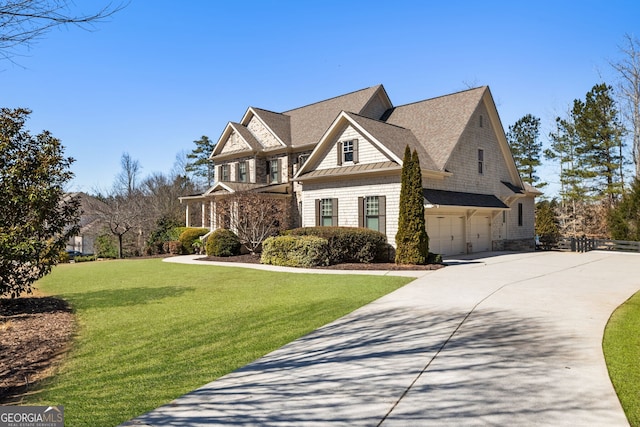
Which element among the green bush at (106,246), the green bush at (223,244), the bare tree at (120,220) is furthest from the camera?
the green bush at (106,246)

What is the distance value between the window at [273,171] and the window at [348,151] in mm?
7373

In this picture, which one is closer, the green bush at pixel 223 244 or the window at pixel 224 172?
the green bush at pixel 223 244

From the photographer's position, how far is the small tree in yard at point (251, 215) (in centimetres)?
2095

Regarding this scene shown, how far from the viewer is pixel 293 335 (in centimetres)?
668

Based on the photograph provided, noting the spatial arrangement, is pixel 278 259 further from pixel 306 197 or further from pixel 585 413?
pixel 585 413

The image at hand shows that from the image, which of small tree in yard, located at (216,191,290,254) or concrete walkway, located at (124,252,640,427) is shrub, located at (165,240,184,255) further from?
concrete walkway, located at (124,252,640,427)

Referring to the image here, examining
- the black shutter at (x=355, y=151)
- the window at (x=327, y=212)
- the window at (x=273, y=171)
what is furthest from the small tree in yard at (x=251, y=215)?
the window at (x=273, y=171)

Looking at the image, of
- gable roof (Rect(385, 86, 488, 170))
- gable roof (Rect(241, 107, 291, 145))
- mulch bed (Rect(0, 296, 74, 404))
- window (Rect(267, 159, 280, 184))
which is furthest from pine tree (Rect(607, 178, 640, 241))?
mulch bed (Rect(0, 296, 74, 404))

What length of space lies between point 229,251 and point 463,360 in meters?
17.8

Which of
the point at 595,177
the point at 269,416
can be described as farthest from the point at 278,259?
the point at 595,177

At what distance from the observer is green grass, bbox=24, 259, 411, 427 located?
4.50 m

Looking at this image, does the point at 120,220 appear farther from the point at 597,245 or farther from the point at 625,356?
the point at 597,245

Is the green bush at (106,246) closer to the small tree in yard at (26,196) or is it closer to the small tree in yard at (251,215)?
the small tree in yard at (251,215)

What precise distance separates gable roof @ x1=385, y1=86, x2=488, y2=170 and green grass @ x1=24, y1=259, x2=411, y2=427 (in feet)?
35.3
